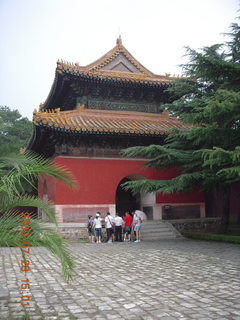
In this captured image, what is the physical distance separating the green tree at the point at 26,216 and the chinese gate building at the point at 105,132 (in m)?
9.09

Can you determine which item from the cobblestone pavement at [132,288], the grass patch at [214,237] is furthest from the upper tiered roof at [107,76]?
the cobblestone pavement at [132,288]

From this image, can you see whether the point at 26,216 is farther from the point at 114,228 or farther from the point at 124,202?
the point at 124,202

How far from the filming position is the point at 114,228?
14.5 metres

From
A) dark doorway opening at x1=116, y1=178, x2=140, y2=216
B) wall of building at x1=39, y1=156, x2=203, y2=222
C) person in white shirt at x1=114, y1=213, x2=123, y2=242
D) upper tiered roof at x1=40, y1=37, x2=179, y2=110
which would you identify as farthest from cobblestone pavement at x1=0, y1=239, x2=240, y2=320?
dark doorway opening at x1=116, y1=178, x2=140, y2=216

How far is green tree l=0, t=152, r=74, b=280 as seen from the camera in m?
4.15

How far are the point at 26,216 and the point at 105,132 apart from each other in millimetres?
10321

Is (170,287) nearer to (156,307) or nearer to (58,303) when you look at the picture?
(156,307)

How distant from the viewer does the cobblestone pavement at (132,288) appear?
14.3 ft

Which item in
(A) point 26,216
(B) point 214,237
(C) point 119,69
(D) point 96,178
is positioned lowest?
(B) point 214,237

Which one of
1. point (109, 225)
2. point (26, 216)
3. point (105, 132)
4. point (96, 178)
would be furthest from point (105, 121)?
point (26, 216)

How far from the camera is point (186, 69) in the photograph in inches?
521

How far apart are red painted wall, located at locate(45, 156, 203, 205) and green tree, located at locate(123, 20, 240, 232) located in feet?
6.57

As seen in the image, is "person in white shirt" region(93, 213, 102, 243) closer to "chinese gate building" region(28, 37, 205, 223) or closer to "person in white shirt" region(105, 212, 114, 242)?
"person in white shirt" region(105, 212, 114, 242)

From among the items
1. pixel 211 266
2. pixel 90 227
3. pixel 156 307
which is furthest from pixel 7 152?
pixel 90 227
